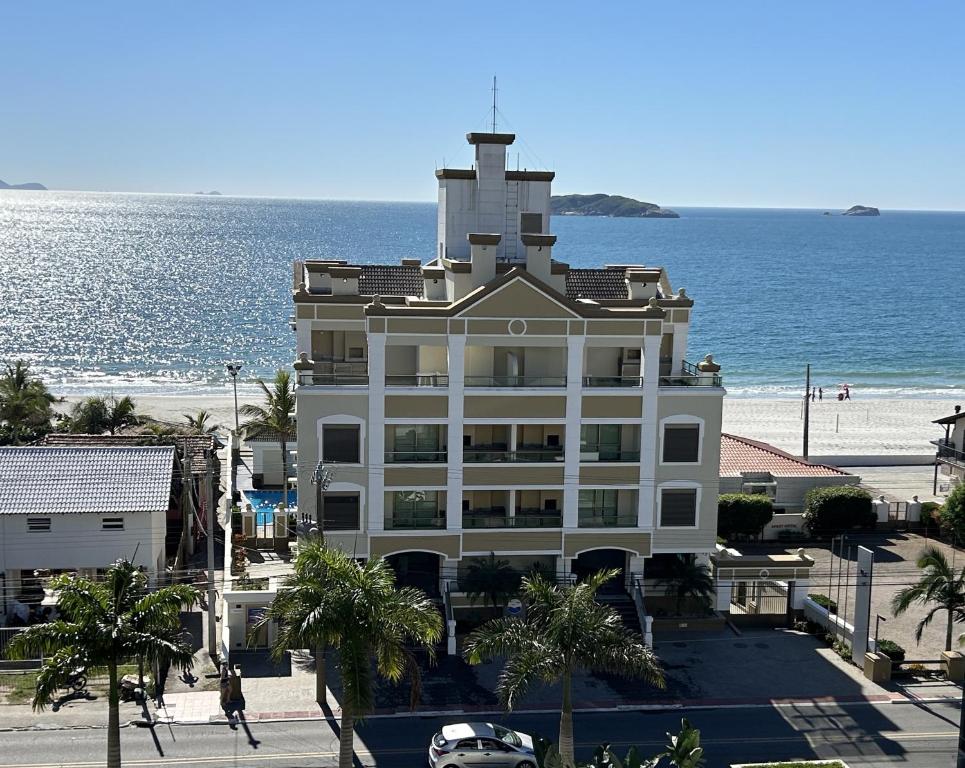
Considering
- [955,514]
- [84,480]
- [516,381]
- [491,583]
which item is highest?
[516,381]

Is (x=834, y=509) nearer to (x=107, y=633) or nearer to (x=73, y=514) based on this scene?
(x=73, y=514)

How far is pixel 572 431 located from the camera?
4719 centimetres

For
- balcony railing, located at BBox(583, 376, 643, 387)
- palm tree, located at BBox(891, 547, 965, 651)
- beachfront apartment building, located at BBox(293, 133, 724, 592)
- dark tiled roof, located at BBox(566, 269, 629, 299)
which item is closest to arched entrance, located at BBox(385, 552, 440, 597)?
beachfront apartment building, located at BBox(293, 133, 724, 592)

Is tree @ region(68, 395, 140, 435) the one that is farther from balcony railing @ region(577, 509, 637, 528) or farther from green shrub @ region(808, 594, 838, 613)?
green shrub @ region(808, 594, 838, 613)

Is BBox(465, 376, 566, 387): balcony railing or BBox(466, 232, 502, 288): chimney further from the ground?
BBox(466, 232, 502, 288): chimney

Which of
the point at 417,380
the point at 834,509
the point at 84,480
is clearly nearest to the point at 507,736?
the point at 417,380

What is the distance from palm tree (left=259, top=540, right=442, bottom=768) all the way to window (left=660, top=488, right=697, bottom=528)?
1884 centimetres

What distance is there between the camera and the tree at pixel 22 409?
6862 centimetres

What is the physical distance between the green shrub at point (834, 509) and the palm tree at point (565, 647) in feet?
98.5

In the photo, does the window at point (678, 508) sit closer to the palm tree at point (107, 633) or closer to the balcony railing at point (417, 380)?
the balcony railing at point (417, 380)

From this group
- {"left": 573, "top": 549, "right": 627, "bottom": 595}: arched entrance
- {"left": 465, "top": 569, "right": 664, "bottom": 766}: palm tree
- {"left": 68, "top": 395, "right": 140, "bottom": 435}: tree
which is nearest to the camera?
{"left": 465, "top": 569, "right": 664, "bottom": 766}: palm tree

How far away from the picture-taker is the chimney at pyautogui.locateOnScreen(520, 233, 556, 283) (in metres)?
48.5

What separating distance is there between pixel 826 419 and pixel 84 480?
73952 millimetres

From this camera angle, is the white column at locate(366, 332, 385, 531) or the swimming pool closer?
the white column at locate(366, 332, 385, 531)
